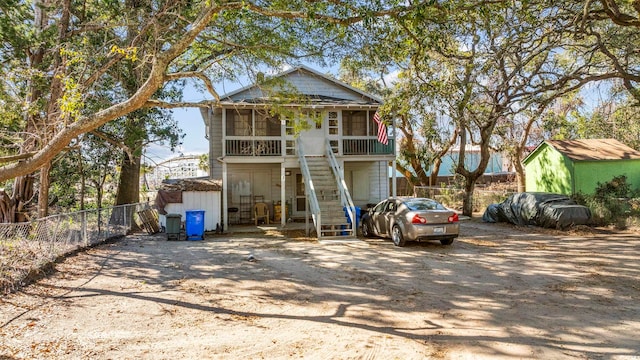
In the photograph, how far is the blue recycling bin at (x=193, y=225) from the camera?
15.0m

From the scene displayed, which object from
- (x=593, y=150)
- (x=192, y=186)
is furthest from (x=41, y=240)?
(x=593, y=150)

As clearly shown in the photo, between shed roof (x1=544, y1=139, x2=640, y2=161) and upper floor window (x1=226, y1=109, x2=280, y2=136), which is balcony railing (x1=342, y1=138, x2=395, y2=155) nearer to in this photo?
upper floor window (x1=226, y1=109, x2=280, y2=136)

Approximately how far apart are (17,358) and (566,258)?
11201mm

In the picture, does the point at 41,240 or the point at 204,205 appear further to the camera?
the point at 204,205

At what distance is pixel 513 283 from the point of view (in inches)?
312

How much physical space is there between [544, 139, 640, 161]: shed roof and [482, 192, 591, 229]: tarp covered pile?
474 cm

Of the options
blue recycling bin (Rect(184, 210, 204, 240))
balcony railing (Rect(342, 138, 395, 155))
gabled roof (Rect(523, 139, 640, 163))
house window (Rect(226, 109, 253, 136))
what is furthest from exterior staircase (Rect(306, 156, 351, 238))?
gabled roof (Rect(523, 139, 640, 163))

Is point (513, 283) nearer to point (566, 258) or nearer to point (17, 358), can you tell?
point (566, 258)

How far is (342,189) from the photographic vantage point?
52.2 ft

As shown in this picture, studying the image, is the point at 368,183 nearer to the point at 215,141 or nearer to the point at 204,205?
the point at 215,141

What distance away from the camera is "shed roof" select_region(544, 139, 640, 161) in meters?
20.3

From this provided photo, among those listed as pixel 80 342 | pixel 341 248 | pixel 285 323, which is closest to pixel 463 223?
pixel 341 248

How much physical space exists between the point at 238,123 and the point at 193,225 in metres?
6.39

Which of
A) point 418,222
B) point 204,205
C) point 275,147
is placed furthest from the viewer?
point 275,147
